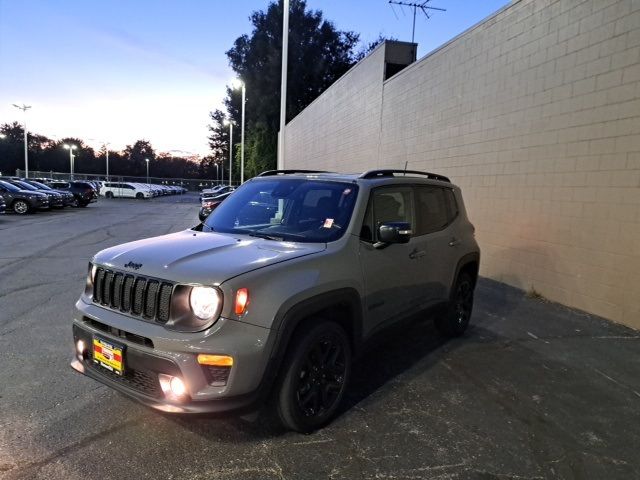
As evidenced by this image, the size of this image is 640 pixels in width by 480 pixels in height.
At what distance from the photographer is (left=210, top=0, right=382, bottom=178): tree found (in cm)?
4428

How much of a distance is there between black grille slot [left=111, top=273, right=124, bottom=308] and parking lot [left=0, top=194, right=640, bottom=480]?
88cm

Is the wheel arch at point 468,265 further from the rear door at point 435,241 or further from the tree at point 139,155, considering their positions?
the tree at point 139,155

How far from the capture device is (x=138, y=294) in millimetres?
3119

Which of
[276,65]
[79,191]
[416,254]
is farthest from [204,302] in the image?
[276,65]

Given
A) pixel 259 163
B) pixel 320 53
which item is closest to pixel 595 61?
pixel 259 163

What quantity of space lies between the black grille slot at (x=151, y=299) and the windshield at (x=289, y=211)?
3.45 ft

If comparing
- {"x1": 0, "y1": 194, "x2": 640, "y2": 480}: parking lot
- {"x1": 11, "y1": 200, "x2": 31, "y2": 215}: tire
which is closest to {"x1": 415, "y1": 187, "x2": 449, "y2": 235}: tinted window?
{"x1": 0, "y1": 194, "x2": 640, "y2": 480}: parking lot

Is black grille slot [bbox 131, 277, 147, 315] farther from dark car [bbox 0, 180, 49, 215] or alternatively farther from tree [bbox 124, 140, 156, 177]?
tree [bbox 124, 140, 156, 177]

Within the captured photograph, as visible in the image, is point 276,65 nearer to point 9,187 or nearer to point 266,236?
point 9,187

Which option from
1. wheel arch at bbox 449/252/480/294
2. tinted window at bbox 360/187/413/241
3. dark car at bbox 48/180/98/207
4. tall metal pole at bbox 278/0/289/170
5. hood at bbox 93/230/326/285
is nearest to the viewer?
hood at bbox 93/230/326/285

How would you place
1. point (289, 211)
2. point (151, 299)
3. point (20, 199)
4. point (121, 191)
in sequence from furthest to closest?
point (121, 191)
point (20, 199)
point (289, 211)
point (151, 299)

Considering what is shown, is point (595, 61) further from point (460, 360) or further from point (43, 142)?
point (43, 142)

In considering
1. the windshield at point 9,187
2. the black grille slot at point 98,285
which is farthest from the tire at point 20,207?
the black grille slot at point 98,285

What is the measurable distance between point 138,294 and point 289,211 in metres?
1.53
